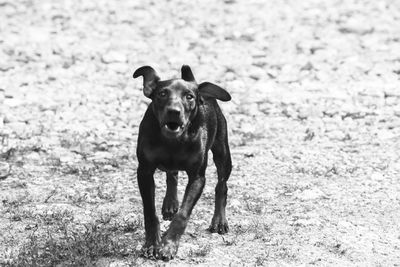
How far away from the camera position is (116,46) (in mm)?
16203

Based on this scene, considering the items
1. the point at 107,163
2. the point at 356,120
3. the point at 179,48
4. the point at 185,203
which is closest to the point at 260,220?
the point at 185,203

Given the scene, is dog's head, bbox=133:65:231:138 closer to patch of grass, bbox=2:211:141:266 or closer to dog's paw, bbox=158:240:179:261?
dog's paw, bbox=158:240:179:261

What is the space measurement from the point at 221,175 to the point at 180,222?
1.35 m

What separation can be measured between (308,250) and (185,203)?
4.35 ft

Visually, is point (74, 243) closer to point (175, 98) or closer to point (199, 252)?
point (199, 252)

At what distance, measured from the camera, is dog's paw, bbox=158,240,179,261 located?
6766mm

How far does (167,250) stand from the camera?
6777mm

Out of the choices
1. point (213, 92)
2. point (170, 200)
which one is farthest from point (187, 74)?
point (170, 200)

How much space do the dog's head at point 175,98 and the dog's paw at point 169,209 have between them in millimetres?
1354

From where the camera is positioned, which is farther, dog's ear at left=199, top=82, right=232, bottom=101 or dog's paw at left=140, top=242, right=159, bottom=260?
dog's ear at left=199, top=82, right=232, bottom=101

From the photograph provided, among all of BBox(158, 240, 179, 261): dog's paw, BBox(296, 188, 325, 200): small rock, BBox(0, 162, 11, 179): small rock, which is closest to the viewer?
BBox(158, 240, 179, 261): dog's paw

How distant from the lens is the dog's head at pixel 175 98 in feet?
21.9

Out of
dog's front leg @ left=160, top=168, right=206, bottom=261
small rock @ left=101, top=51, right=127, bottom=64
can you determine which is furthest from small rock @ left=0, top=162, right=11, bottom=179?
small rock @ left=101, top=51, right=127, bottom=64

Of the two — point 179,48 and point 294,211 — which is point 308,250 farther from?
point 179,48
